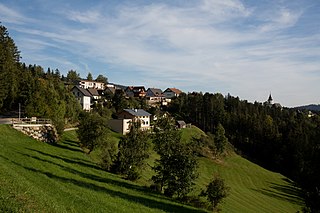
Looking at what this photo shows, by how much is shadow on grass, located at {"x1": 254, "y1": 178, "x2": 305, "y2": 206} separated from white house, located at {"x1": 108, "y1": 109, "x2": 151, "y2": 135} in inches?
1489

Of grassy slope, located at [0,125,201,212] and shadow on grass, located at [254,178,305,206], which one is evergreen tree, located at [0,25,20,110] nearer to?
grassy slope, located at [0,125,201,212]

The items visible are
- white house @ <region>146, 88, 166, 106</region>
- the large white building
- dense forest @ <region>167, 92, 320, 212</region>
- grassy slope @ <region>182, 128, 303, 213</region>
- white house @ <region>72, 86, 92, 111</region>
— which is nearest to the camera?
grassy slope @ <region>182, 128, 303, 213</region>

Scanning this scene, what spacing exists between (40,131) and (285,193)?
55161mm

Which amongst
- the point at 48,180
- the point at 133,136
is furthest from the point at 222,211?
the point at 48,180

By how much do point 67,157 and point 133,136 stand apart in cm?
843

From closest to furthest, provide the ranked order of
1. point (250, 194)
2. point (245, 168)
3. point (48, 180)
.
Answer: point (48, 180), point (250, 194), point (245, 168)

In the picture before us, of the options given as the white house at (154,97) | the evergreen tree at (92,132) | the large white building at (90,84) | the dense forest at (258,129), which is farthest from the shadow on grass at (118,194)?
the large white building at (90,84)

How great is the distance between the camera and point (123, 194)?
A: 27.0 meters

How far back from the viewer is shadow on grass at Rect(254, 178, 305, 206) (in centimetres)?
6476

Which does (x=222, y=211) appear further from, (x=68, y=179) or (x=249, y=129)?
(x=249, y=129)

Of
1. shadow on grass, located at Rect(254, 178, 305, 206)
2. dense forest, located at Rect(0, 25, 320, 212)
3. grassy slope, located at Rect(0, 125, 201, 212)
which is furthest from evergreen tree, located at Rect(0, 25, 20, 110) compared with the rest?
shadow on grass, located at Rect(254, 178, 305, 206)

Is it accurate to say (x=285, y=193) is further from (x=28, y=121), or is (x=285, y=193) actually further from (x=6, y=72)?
(x=6, y=72)

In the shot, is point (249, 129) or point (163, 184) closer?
point (163, 184)

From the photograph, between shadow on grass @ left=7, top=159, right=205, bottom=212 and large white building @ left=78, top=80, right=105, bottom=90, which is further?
large white building @ left=78, top=80, right=105, bottom=90
